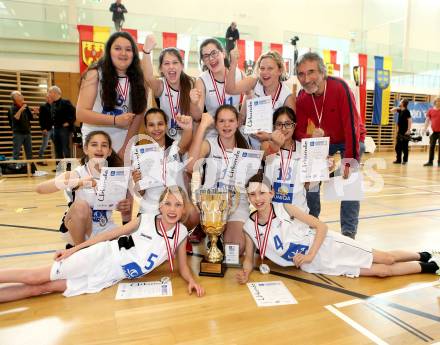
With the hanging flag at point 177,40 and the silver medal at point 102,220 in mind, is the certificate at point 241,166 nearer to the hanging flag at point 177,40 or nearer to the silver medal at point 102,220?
the silver medal at point 102,220

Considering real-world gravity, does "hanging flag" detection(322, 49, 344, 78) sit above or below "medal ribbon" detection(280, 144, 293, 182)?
above

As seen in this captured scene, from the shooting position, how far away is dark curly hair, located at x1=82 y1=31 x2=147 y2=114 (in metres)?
2.80

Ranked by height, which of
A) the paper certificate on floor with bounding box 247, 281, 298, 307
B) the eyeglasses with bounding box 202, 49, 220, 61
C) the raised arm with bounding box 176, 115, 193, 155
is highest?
the eyeglasses with bounding box 202, 49, 220, 61

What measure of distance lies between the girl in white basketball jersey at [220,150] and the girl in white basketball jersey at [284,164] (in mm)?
270

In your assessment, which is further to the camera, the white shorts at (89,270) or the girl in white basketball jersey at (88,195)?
the girl in white basketball jersey at (88,195)

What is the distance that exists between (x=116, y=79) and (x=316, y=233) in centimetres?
194

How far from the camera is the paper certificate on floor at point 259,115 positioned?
2789 millimetres

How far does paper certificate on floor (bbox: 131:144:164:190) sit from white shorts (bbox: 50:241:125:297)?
0.70m

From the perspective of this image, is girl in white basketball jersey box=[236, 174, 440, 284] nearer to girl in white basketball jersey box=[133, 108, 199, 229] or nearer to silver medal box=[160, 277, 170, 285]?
silver medal box=[160, 277, 170, 285]

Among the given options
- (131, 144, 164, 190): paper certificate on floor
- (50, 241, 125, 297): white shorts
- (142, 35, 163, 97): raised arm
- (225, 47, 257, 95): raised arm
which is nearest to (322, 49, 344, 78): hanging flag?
(225, 47, 257, 95): raised arm

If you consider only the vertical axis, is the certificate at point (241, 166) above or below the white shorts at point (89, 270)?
above

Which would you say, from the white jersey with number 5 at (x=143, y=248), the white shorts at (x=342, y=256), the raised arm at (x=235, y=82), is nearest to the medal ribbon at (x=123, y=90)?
the raised arm at (x=235, y=82)

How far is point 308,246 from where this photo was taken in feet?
8.19

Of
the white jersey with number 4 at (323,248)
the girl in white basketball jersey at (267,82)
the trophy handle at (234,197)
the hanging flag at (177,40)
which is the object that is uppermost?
the hanging flag at (177,40)
